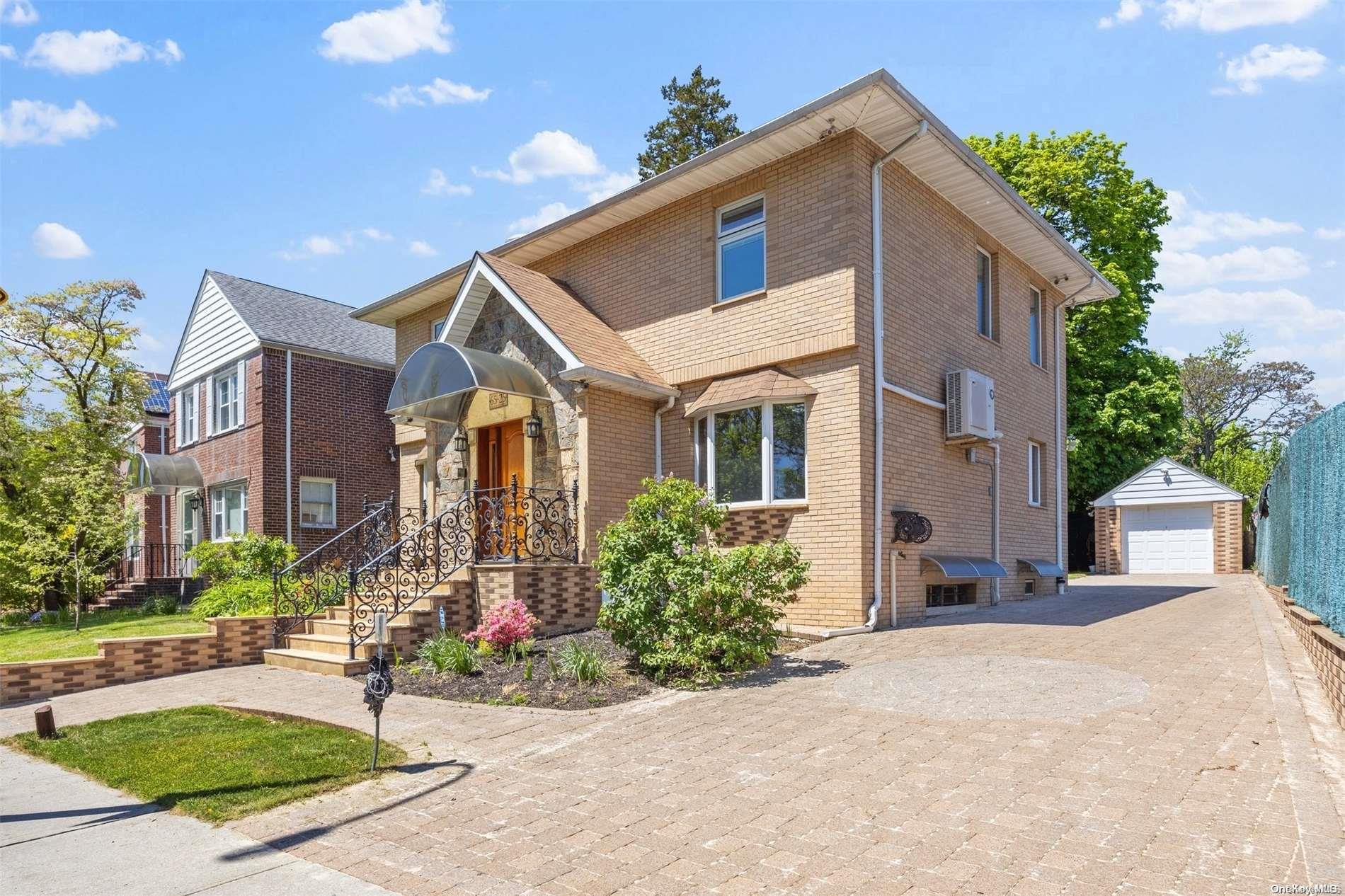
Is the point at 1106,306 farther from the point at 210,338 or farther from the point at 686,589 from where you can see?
the point at 210,338

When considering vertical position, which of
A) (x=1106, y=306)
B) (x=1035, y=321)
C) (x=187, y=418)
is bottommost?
(x=187, y=418)

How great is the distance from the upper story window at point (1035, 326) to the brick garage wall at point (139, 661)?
14.7 m

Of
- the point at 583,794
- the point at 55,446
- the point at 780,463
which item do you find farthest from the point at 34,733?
the point at 55,446

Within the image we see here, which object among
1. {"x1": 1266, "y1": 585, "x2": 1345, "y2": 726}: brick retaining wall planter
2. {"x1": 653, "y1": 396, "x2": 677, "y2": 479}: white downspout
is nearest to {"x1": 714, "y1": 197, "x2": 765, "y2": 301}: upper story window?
{"x1": 653, "y1": 396, "x2": 677, "y2": 479}: white downspout

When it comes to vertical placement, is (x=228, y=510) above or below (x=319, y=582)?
above

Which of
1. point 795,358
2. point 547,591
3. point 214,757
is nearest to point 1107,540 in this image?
point 795,358

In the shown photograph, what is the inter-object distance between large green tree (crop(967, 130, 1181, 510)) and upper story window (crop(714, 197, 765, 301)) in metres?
19.0

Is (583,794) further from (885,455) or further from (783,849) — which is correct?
(885,455)

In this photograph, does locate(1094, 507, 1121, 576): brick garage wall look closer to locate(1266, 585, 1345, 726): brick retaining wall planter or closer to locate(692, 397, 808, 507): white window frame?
locate(1266, 585, 1345, 726): brick retaining wall planter

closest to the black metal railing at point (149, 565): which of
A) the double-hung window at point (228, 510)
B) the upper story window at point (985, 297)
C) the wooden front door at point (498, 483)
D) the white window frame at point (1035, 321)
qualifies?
the double-hung window at point (228, 510)

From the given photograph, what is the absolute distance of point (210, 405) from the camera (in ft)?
76.9

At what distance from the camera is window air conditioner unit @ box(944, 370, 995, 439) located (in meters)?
12.9

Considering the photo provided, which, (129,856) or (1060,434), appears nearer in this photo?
(129,856)

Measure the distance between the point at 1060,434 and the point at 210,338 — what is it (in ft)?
71.3
